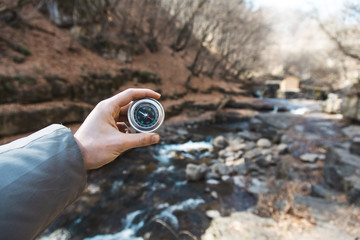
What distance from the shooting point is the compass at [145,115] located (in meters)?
1.78

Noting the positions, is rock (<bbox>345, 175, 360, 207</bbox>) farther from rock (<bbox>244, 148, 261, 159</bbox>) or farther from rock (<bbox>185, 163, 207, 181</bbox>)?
rock (<bbox>185, 163, 207, 181</bbox>)

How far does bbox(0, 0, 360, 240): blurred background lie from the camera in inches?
155

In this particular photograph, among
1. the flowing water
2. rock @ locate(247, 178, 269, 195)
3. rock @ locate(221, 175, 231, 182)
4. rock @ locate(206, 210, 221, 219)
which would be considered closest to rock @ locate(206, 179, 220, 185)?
the flowing water

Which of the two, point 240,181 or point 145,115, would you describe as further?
point 240,181

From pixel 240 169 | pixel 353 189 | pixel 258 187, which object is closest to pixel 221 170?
pixel 240 169

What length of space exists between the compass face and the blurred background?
8.24 feet

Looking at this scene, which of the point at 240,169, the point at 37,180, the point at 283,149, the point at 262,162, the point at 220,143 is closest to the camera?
the point at 37,180

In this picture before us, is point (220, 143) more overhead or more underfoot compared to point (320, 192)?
more underfoot

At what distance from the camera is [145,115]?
6.06 feet

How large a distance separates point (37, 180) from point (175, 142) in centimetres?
861

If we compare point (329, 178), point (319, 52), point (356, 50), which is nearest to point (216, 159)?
point (329, 178)

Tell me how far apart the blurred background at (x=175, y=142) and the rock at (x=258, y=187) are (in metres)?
0.06

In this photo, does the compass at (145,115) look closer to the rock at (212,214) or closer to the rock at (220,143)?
the rock at (212,214)

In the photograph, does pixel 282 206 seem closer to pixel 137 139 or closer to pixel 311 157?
pixel 137 139
